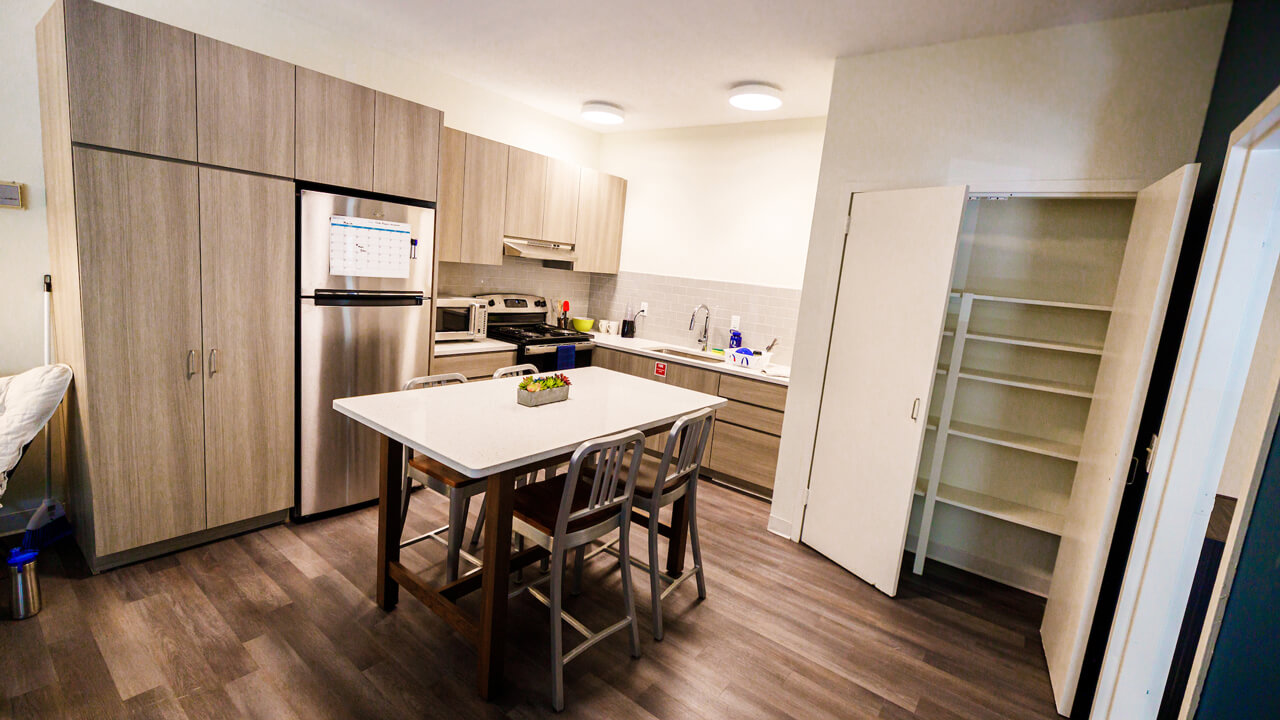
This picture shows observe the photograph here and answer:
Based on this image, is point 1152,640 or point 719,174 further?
point 719,174

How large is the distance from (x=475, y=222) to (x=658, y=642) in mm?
3006

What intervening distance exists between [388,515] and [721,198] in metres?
3.52

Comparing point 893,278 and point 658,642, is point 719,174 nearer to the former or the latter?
point 893,278

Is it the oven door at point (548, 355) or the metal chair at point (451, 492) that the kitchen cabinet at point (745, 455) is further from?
the metal chair at point (451, 492)

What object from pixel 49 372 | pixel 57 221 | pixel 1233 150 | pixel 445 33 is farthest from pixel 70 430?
pixel 1233 150

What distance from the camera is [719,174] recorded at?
4.67 m

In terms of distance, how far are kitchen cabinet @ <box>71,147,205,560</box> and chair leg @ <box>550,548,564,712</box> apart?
193 centimetres

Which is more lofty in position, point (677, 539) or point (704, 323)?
point (704, 323)

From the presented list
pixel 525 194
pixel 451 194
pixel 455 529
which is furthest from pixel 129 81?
pixel 525 194

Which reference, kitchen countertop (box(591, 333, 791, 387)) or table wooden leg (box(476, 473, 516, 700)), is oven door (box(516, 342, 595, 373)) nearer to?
kitchen countertop (box(591, 333, 791, 387))

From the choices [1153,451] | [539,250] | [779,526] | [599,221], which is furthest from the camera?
[599,221]

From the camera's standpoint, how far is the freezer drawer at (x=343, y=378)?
2953mm

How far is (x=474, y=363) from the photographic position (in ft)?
12.6

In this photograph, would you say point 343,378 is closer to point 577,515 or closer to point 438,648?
point 438,648
